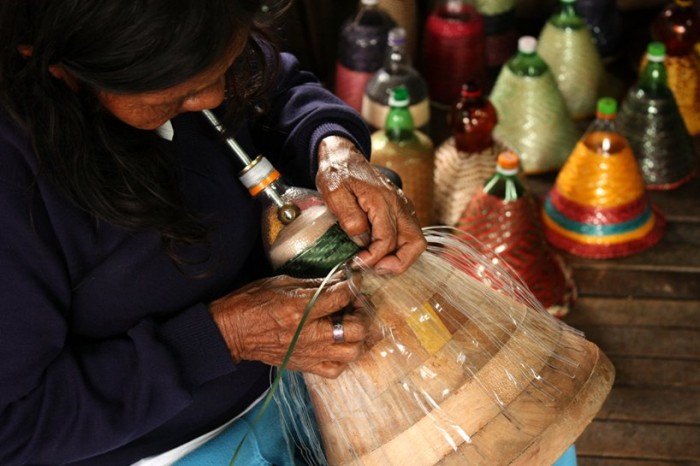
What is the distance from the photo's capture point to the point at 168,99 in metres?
0.94

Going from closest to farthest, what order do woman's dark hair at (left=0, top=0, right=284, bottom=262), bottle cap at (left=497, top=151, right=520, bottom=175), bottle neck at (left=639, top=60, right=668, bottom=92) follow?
woman's dark hair at (left=0, top=0, right=284, bottom=262), bottle cap at (left=497, top=151, right=520, bottom=175), bottle neck at (left=639, top=60, right=668, bottom=92)

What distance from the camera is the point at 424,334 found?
1.07 meters

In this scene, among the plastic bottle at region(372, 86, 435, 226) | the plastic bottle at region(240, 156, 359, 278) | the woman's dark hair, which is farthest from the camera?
the plastic bottle at region(372, 86, 435, 226)

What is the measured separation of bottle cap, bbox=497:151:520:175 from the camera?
6.45 ft

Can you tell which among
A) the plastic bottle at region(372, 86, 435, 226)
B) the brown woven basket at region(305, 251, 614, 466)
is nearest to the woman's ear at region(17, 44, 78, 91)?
the brown woven basket at region(305, 251, 614, 466)

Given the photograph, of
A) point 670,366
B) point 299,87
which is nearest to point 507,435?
point 299,87

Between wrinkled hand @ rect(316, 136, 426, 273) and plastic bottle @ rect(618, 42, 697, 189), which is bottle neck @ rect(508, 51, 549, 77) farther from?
wrinkled hand @ rect(316, 136, 426, 273)

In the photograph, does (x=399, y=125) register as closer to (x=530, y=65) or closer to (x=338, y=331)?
(x=530, y=65)

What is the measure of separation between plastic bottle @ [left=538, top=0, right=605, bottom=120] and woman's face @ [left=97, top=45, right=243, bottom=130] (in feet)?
6.00

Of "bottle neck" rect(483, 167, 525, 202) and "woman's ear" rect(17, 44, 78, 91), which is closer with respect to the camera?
"woman's ear" rect(17, 44, 78, 91)

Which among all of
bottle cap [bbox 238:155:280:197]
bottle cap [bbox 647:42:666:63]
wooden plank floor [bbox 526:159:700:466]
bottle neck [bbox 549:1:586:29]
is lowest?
wooden plank floor [bbox 526:159:700:466]

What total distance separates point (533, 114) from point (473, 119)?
31 cm

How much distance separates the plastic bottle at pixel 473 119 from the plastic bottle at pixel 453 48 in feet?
1.76

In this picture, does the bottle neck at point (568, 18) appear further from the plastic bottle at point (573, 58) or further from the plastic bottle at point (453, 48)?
the plastic bottle at point (453, 48)
